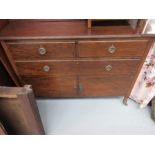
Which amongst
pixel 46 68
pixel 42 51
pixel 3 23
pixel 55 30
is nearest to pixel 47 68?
pixel 46 68

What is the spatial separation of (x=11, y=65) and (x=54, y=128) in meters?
0.66

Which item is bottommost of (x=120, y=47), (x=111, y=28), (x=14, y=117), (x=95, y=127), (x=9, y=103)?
(x=95, y=127)

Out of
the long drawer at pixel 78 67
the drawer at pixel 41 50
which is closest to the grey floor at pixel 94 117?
the long drawer at pixel 78 67

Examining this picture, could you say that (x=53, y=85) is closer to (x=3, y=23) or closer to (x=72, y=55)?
(x=72, y=55)

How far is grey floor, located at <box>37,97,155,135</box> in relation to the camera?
1.27 metres

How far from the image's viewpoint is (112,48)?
98cm

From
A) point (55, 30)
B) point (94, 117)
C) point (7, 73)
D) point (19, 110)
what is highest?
point (55, 30)

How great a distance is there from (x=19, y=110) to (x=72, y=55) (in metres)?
0.50

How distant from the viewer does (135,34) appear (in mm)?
910

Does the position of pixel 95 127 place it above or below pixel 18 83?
below

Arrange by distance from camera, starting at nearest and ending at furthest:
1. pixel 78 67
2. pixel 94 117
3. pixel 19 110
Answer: pixel 19 110 → pixel 78 67 → pixel 94 117

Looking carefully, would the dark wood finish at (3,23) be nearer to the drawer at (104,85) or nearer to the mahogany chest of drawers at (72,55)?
the mahogany chest of drawers at (72,55)

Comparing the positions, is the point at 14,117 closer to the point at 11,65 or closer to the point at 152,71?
the point at 11,65
